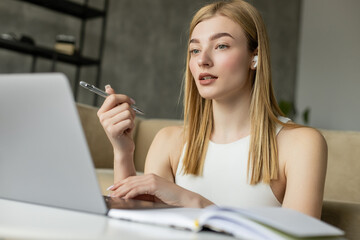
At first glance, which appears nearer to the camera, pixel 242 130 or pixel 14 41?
pixel 242 130

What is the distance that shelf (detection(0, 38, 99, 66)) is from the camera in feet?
11.8

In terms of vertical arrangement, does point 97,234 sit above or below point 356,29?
below

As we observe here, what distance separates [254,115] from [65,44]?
305 centimetres

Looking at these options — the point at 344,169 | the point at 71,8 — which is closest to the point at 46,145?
the point at 344,169

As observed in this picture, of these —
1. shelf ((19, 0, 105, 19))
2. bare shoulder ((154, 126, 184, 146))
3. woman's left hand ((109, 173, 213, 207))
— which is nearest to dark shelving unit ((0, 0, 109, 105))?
shelf ((19, 0, 105, 19))

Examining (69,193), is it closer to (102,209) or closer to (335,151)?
(102,209)

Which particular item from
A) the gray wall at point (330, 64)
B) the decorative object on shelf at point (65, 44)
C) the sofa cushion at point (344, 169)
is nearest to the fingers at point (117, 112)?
the sofa cushion at point (344, 169)

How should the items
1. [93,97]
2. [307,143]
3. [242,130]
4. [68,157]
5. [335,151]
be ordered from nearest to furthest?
[68,157] < [307,143] < [242,130] < [335,151] < [93,97]

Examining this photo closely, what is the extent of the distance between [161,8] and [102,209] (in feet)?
15.6

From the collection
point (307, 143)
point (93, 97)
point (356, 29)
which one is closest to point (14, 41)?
point (93, 97)

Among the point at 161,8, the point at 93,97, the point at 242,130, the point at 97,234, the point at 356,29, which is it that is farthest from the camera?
the point at 356,29

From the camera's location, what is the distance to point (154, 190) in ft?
2.72

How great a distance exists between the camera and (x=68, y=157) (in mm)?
590

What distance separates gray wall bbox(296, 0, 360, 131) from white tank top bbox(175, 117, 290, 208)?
476 centimetres
